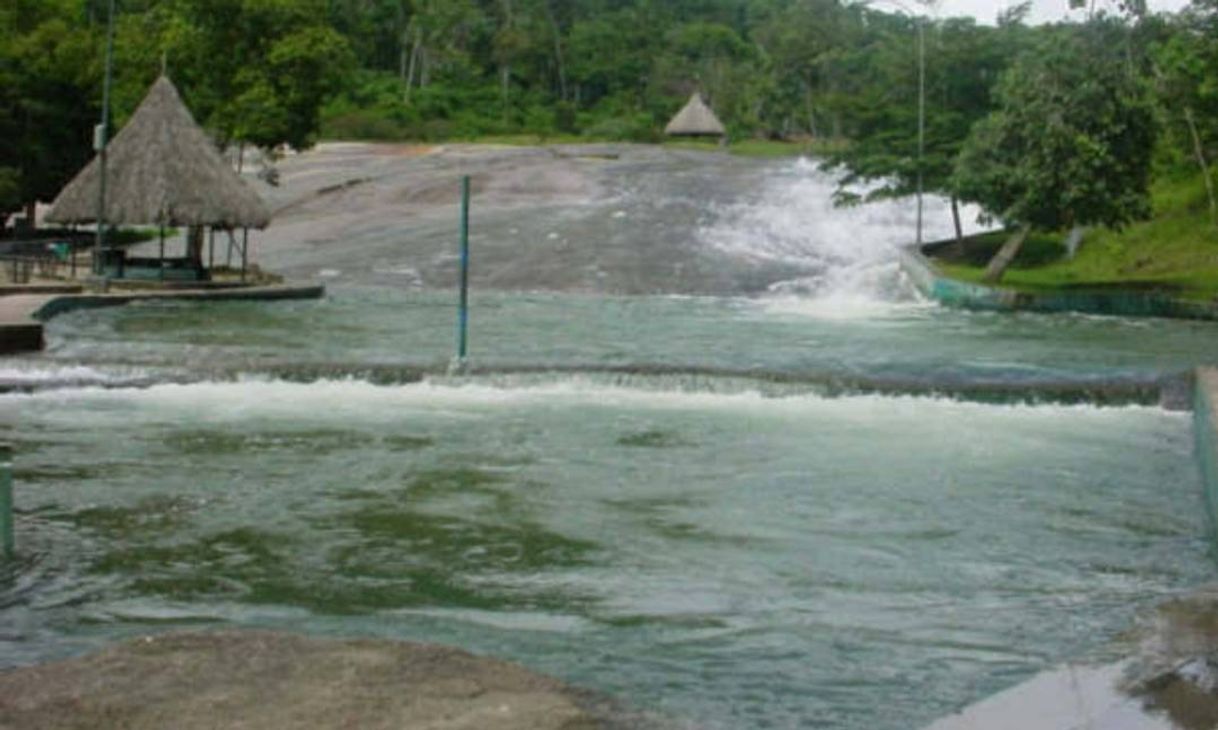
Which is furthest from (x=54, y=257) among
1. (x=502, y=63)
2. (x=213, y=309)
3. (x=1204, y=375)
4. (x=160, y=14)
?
(x=502, y=63)

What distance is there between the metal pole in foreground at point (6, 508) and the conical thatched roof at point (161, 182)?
75.0 feet

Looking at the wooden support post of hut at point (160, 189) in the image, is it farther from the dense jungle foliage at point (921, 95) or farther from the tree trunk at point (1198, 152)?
the tree trunk at point (1198, 152)

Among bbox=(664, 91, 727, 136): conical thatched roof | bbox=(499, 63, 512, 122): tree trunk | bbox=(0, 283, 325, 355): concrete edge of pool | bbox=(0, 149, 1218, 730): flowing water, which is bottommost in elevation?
bbox=(0, 149, 1218, 730): flowing water

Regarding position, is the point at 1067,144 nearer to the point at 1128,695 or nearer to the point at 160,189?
the point at 160,189

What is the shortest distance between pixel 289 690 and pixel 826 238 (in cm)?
3802

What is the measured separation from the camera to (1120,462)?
1511 centimetres

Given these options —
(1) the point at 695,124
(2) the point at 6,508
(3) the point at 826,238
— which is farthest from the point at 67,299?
(1) the point at 695,124

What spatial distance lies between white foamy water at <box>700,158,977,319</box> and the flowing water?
27.2ft

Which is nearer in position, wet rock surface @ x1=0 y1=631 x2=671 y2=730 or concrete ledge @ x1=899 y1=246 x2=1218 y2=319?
wet rock surface @ x1=0 y1=631 x2=671 y2=730

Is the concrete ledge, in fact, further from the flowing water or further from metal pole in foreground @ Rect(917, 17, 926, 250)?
metal pole in foreground @ Rect(917, 17, 926, 250)

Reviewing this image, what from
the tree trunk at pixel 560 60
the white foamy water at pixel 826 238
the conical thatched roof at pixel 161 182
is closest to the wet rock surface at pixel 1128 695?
the white foamy water at pixel 826 238

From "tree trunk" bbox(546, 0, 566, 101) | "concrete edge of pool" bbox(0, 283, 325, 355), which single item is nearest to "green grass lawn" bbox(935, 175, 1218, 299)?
"concrete edge of pool" bbox(0, 283, 325, 355)

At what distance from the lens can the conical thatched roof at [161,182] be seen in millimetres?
32781

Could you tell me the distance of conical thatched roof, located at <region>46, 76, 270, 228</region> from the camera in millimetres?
32781
